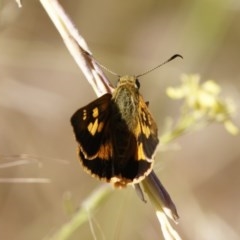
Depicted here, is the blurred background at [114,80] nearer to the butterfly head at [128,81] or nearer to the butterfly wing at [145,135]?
the butterfly head at [128,81]

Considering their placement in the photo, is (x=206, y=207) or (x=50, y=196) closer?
(x=50, y=196)

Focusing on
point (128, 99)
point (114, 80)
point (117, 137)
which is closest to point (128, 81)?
point (128, 99)

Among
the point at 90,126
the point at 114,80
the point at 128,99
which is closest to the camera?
the point at 90,126

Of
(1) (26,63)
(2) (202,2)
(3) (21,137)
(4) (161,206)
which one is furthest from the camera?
(3) (21,137)

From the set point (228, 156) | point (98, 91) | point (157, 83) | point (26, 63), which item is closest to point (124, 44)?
point (157, 83)

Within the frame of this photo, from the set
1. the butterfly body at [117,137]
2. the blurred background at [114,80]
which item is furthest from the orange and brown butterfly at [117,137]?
the blurred background at [114,80]

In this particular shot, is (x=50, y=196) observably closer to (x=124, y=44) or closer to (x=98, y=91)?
(x=124, y=44)

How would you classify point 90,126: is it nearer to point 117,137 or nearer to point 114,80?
point 117,137
